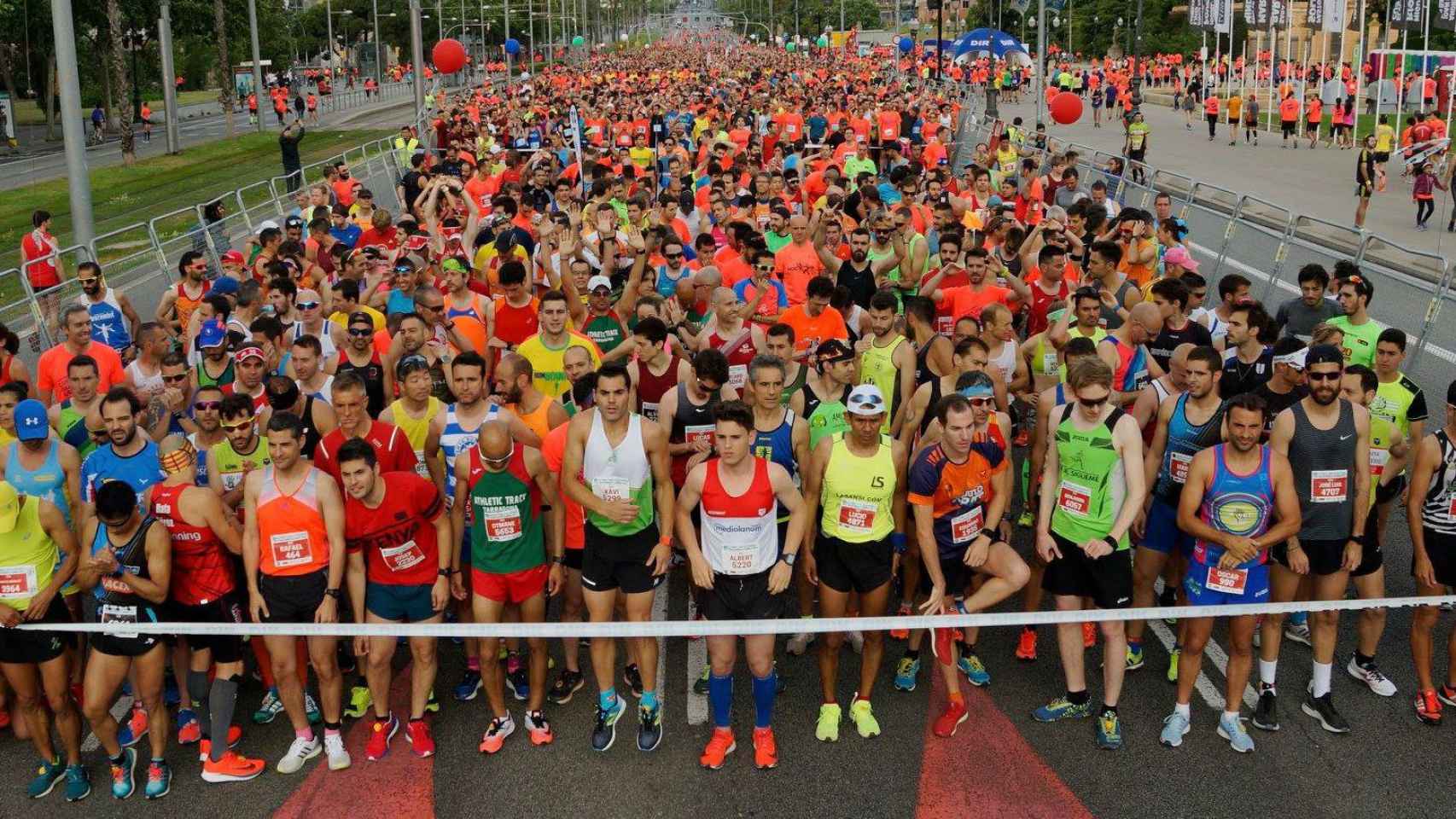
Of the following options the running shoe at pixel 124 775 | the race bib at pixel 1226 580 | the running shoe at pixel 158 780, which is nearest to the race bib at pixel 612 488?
the running shoe at pixel 158 780

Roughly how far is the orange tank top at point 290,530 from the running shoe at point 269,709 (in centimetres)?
110

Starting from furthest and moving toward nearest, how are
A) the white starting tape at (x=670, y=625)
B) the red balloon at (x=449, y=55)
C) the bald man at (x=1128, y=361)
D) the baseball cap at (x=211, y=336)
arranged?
the red balloon at (x=449, y=55) → the baseball cap at (x=211, y=336) → the bald man at (x=1128, y=361) → the white starting tape at (x=670, y=625)

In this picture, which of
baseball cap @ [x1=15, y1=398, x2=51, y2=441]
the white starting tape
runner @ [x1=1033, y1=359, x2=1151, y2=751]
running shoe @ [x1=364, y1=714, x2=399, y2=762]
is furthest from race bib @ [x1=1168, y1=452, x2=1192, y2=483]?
baseball cap @ [x1=15, y1=398, x2=51, y2=441]

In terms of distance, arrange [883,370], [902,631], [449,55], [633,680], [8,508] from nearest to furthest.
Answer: [8,508] < [633,680] < [902,631] < [883,370] < [449,55]

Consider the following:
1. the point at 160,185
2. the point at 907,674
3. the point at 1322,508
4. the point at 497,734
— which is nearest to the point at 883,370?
the point at 907,674

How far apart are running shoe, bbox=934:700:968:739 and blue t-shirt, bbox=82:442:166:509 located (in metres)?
4.34

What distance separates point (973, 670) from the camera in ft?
23.4

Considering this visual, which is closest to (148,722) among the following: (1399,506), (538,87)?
(1399,506)

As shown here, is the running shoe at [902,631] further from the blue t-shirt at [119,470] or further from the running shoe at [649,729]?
the blue t-shirt at [119,470]

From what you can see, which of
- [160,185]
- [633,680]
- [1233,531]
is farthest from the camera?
[160,185]

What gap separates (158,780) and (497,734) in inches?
65.2

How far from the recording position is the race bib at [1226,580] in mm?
6258

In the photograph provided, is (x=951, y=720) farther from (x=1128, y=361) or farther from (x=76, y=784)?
(x=76, y=784)

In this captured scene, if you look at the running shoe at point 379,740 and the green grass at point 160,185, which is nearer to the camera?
the running shoe at point 379,740
